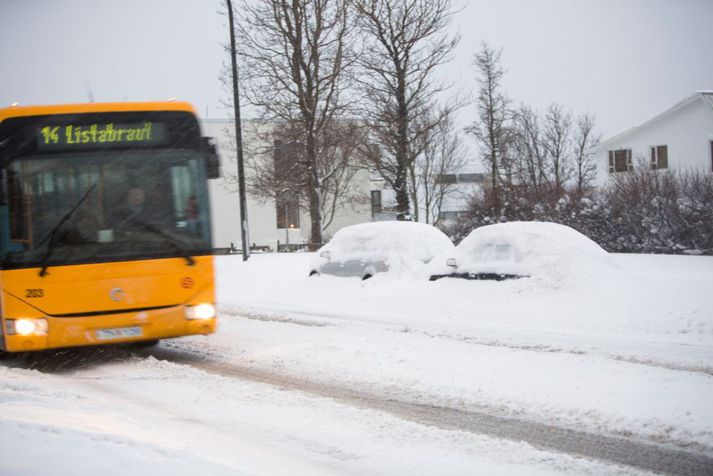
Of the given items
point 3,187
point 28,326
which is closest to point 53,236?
point 3,187

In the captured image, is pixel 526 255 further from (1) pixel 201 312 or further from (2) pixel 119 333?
(2) pixel 119 333

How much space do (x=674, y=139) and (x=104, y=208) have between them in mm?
39831

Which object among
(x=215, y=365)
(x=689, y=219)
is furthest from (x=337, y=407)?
(x=689, y=219)

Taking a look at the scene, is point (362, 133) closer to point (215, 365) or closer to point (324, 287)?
point (324, 287)

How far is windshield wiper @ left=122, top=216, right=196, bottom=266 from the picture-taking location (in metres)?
8.14

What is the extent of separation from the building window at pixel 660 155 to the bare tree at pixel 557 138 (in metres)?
17.4

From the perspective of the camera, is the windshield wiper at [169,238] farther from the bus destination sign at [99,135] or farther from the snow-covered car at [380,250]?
the snow-covered car at [380,250]

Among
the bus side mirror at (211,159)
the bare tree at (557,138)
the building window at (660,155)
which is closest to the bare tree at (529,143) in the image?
the bare tree at (557,138)

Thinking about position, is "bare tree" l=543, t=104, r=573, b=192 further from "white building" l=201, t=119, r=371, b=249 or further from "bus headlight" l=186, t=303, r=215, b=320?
"bus headlight" l=186, t=303, r=215, b=320

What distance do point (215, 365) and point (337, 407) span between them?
2701mm

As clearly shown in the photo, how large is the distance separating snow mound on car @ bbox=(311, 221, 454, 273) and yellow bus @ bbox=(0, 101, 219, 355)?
25.2 ft

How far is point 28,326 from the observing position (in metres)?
7.67

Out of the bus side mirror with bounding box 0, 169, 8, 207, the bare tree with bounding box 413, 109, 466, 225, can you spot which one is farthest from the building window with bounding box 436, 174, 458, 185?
the bus side mirror with bounding box 0, 169, 8, 207

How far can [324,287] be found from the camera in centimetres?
1602
